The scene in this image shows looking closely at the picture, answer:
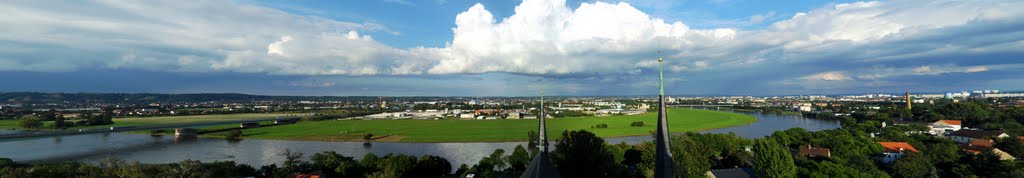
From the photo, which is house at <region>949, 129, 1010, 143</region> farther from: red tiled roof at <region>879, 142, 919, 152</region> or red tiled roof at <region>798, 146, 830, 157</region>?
red tiled roof at <region>798, 146, 830, 157</region>

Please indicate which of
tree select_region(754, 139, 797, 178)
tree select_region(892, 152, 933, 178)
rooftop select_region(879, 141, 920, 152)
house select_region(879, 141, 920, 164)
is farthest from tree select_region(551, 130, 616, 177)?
rooftop select_region(879, 141, 920, 152)

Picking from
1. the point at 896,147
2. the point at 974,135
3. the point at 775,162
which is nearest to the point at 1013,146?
the point at 896,147

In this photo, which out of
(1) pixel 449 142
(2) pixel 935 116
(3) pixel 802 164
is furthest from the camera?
(2) pixel 935 116

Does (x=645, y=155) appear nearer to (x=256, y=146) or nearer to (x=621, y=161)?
(x=621, y=161)

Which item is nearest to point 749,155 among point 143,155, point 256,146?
point 256,146

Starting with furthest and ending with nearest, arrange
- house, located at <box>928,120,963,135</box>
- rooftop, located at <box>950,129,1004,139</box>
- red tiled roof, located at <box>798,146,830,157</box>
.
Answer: house, located at <box>928,120,963,135</box>
rooftop, located at <box>950,129,1004,139</box>
red tiled roof, located at <box>798,146,830,157</box>

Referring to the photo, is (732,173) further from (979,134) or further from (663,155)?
(979,134)

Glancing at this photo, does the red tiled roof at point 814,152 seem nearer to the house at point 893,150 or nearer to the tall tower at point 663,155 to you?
the house at point 893,150
